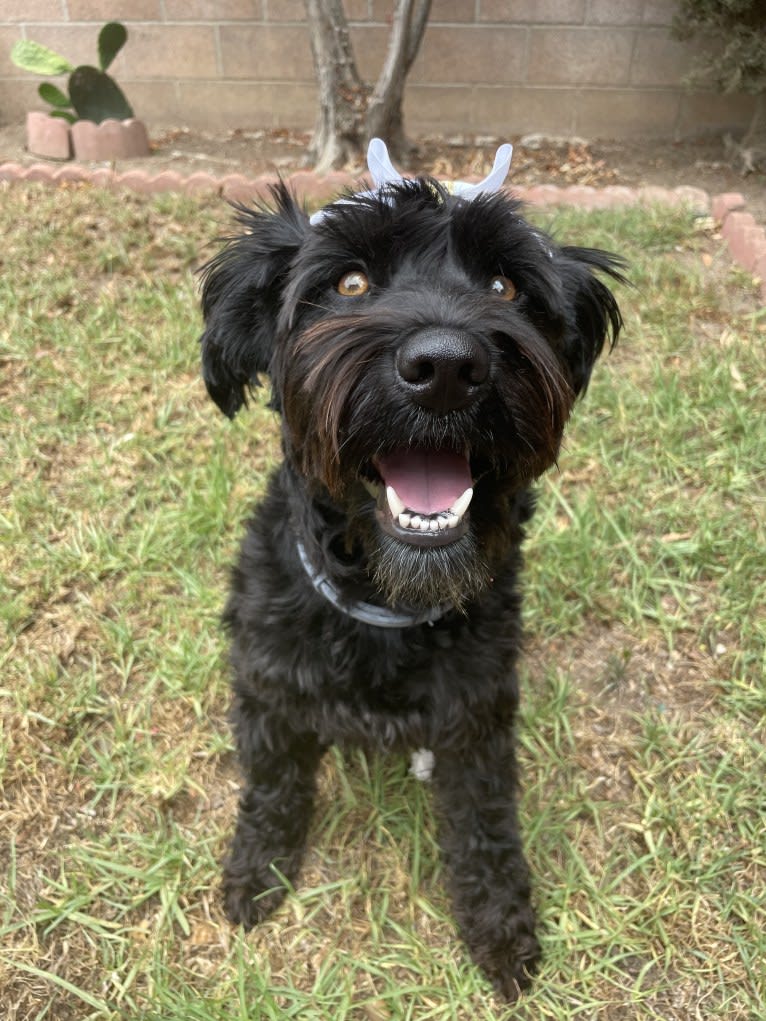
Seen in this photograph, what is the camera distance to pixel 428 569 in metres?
1.51

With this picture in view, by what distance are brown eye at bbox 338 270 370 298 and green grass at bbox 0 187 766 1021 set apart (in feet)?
4.68

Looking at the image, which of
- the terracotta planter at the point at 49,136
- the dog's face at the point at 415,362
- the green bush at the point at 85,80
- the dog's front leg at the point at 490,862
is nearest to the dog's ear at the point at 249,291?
the dog's face at the point at 415,362

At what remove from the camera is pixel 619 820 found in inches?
90.8

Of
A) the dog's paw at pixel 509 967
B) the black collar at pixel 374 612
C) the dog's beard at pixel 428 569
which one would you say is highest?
the dog's beard at pixel 428 569

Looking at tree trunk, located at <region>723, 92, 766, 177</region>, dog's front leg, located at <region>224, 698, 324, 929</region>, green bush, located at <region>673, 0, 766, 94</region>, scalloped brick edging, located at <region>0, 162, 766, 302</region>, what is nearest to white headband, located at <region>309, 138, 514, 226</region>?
dog's front leg, located at <region>224, 698, 324, 929</region>

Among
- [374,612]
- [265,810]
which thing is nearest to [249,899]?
[265,810]

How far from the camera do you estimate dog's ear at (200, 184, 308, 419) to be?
180cm

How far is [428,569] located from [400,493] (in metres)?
0.16

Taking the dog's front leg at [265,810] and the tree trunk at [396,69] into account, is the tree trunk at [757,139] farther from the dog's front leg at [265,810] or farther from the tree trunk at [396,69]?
the dog's front leg at [265,810]

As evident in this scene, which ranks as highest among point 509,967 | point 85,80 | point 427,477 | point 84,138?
point 85,80

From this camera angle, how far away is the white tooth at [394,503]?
1.53 m

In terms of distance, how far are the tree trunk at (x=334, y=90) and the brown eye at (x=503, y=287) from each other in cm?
418

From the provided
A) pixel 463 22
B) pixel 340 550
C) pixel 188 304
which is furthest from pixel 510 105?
pixel 340 550

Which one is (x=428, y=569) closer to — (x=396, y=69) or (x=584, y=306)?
(x=584, y=306)
